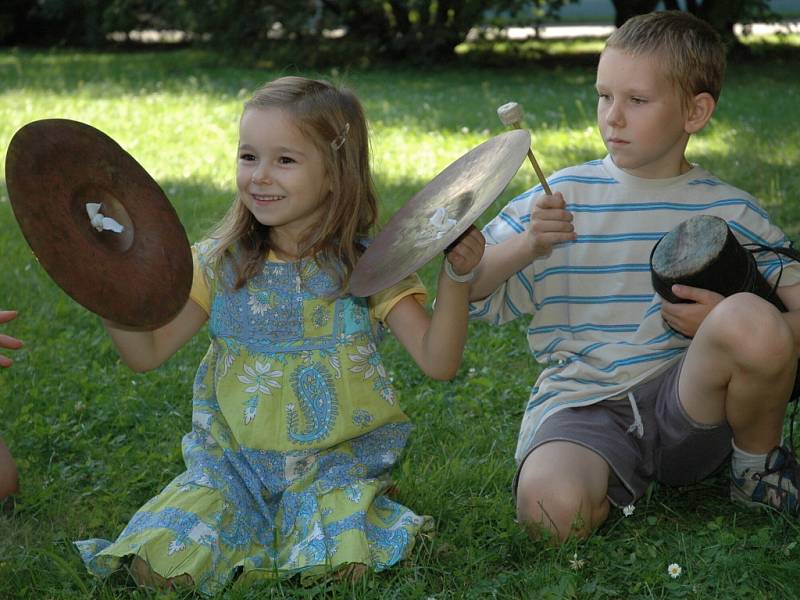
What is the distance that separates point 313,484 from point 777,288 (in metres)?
1.31

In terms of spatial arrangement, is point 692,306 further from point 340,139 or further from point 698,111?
point 340,139

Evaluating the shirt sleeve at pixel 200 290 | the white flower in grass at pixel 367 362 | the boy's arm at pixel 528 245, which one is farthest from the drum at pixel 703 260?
the shirt sleeve at pixel 200 290

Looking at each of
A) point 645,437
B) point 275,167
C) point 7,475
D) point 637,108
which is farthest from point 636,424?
point 7,475

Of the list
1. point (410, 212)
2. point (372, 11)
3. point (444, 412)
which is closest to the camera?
point (410, 212)

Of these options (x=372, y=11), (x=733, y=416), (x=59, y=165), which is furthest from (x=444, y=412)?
(x=372, y=11)

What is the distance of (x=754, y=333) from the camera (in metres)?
2.63

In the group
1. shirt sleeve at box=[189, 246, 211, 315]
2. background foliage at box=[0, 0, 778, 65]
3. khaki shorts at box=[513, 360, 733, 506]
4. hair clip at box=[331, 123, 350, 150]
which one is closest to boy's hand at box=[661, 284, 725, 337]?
khaki shorts at box=[513, 360, 733, 506]

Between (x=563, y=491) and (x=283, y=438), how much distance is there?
72 centimetres

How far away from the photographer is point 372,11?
1666 cm

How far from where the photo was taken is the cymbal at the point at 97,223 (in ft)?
7.74

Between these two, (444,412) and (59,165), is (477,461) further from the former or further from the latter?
(59,165)

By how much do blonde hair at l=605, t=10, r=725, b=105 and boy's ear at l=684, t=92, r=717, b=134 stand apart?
2 centimetres

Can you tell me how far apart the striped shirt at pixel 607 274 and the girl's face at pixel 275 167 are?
1.86ft

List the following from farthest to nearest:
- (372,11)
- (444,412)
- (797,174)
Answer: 1. (372,11)
2. (797,174)
3. (444,412)
